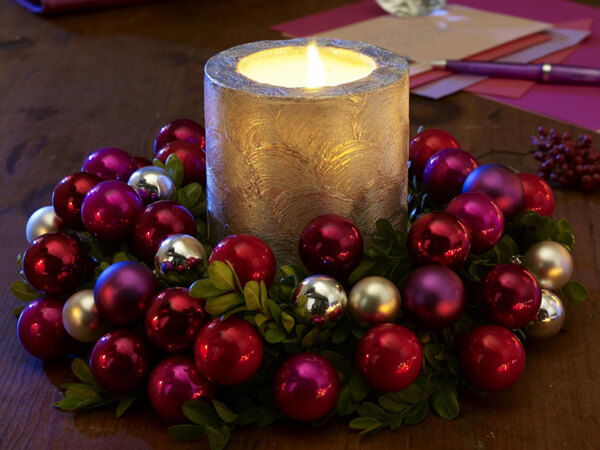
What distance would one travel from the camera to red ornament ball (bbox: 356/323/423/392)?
0.45m

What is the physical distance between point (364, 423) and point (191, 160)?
0.28 m

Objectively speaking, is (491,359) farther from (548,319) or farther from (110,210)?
(110,210)

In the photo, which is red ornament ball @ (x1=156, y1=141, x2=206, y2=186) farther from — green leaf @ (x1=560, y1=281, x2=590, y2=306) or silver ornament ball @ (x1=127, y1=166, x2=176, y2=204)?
green leaf @ (x1=560, y1=281, x2=590, y2=306)

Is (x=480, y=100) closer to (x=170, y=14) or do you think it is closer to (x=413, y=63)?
(x=413, y=63)

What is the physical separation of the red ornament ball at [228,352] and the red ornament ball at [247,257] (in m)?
0.03

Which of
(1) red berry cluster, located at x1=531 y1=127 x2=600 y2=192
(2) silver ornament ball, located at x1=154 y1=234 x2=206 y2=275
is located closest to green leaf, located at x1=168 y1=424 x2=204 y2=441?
(2) silver ornament ball, located at x1=154 y1=234 x2=206 y2=275

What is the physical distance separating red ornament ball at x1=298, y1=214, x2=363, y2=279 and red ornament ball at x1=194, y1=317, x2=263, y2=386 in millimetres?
66

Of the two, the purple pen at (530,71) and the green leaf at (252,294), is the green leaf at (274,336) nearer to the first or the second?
the green leaf at (252,294)

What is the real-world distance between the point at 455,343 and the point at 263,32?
75cm

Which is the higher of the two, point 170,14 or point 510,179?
point 510,179

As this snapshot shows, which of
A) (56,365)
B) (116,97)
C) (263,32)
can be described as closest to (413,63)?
(263,32)

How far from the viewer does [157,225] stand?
55 cm

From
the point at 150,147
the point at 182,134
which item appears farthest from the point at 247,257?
the point at 150,147

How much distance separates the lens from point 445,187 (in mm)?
602
